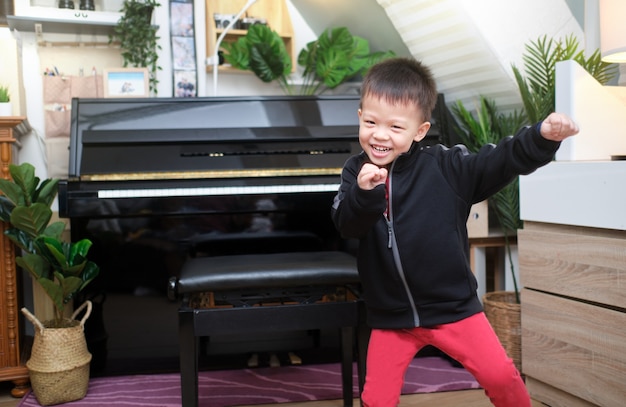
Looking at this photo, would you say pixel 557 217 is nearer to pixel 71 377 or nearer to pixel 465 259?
pixel 465 259

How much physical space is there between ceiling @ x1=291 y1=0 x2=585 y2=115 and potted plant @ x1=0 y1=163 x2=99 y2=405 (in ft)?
5.72

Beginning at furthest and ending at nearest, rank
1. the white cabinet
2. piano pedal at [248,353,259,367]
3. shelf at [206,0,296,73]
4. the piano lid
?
shelf at [206,0,296,73]
the white cabinet
piano pedal at [248,353,259,367]
the piano lid

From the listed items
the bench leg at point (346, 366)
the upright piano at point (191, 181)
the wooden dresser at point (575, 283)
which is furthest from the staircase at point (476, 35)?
the bench leg at point (346, 366)

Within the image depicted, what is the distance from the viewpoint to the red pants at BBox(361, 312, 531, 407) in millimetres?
1503

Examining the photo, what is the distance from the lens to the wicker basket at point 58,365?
239 centimetres

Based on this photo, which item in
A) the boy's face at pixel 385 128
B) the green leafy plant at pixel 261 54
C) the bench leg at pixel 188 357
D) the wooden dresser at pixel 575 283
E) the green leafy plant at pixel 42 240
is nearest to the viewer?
the boy's face at pixel 385 128

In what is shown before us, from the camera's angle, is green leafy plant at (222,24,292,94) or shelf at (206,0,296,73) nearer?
green leafy plant at (222,24,292,94)

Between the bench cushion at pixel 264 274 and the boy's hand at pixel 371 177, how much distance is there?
78 cm

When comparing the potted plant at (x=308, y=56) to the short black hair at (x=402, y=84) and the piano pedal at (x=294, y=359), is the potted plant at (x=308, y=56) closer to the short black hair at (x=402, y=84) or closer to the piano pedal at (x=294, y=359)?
the piano pedal at (x=294, y=359)

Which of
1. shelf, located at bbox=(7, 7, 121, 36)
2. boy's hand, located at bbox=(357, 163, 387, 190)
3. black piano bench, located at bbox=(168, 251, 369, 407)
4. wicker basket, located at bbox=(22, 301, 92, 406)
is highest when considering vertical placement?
shelf, located at bbox=(7, 7, 121, 36)

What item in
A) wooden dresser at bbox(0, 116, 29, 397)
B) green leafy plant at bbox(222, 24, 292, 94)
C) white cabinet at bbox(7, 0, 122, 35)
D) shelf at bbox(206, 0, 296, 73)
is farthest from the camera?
shelf at bbox(206, 0, 296, 73)

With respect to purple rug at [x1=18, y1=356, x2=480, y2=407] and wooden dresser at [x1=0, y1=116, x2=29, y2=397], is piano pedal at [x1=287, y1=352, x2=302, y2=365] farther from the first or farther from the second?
wooden dresser at [x1=0, y1=116, x2=29, y2=397]

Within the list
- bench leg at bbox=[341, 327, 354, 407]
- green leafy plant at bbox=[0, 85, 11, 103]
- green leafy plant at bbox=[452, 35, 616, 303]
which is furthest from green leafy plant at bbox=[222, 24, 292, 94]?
bench leg at bbox=[341, 327, 354, 407]

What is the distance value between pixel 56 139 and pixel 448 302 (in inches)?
89.7
